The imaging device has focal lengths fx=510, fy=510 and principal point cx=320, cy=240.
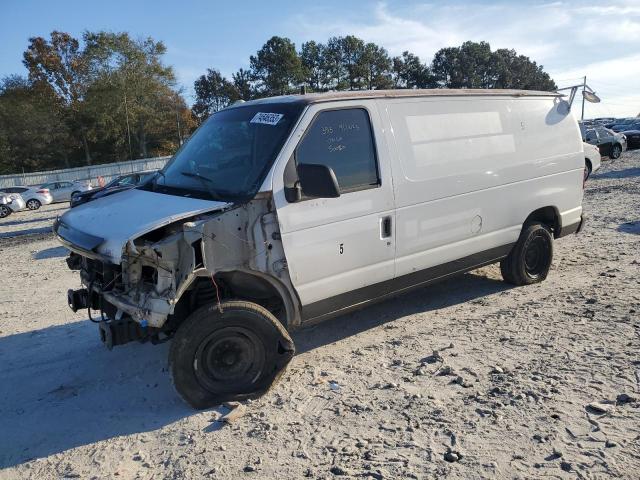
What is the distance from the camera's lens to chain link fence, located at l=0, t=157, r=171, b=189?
40.0 metres

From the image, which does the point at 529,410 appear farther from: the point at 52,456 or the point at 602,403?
the point at 52,456

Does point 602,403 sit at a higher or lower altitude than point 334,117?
lower

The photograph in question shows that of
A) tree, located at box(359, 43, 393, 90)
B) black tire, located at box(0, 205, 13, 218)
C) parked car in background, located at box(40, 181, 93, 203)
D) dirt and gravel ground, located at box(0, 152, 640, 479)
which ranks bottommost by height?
dirt and gravel ground, located at box(0, 152, 640, 479)

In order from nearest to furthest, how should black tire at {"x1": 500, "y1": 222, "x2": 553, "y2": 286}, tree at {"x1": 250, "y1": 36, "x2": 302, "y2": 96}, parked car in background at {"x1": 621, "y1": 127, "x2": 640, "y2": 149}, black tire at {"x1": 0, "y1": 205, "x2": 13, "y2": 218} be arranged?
black tire at {"x1": 500, "y1": 222, "x2": 553, "y2": 286}, black tire at {"x1": 0, "y1": 205, "x2": 13, "y2": 218}, parked car in background at {"x1": 621, "y1": 127, "x2": 640, "y2": 149}, tree at {"x1": 250, "y1": 36, "x2": 302, "y2": 96}

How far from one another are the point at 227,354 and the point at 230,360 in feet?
0.18

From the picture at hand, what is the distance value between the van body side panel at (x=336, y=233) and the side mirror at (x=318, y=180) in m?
0.16

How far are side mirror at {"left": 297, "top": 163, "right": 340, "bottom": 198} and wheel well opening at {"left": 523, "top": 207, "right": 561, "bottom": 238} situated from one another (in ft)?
10.3

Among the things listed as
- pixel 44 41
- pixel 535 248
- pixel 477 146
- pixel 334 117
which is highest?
pixel 44 41

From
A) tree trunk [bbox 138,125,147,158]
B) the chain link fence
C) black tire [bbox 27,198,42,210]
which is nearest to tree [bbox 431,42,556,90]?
tree trunk [bbox 138,125,147,158]

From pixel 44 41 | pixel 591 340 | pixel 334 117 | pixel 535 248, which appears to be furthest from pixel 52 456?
pixel 44 41

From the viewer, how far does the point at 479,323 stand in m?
5.06

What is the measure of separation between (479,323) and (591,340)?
1.00 metres

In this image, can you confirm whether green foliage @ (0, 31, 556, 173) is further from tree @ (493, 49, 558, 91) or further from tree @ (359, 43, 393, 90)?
tree @ (493, 49, 558, 91)

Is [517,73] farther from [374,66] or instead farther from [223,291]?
[223,291]
